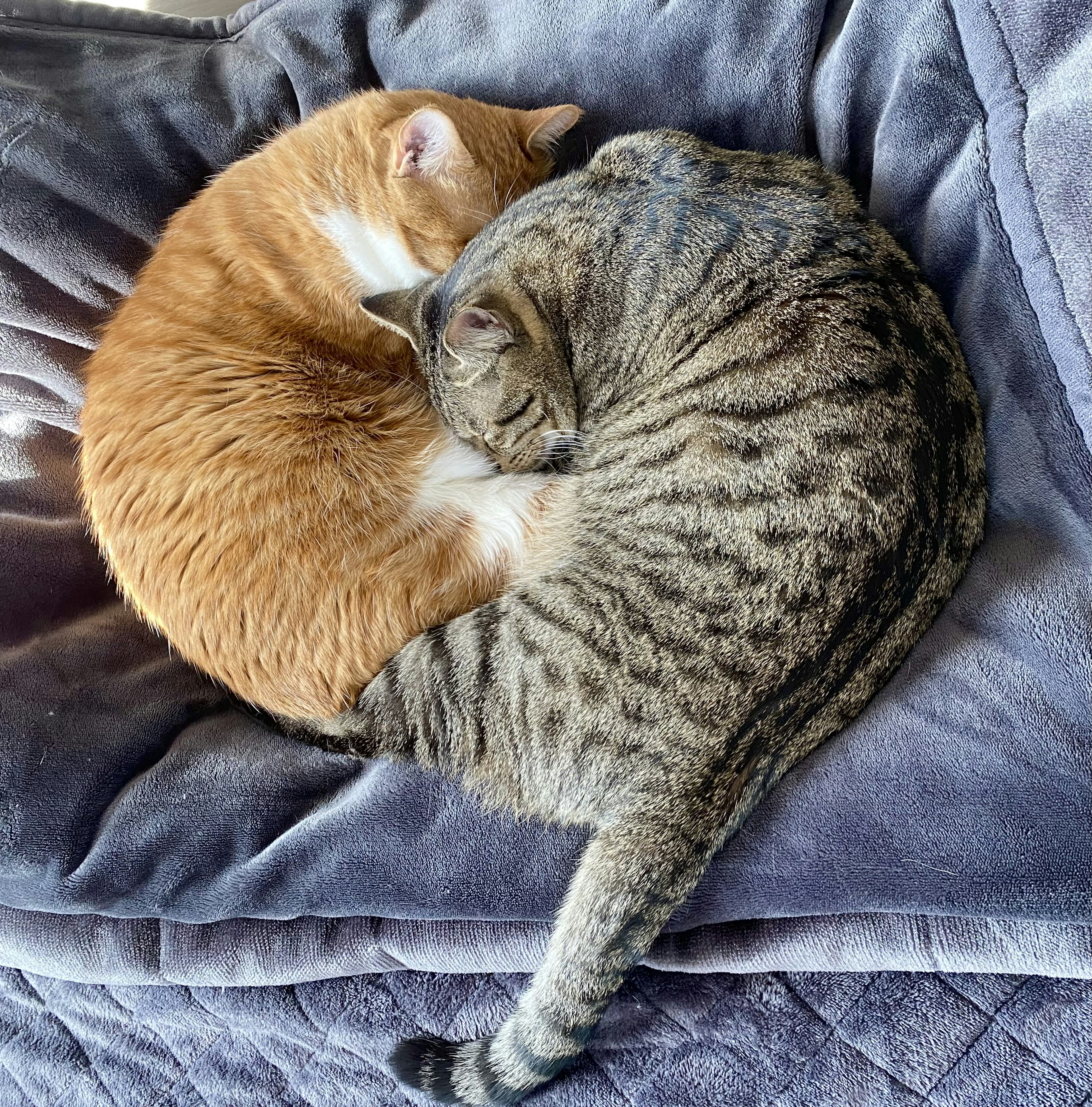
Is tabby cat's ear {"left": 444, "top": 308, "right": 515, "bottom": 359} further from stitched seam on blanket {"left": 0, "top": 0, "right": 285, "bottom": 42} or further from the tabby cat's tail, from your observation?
stitched seam on blanket {"left": 0, "top": 0, "right": 285, "bottom": 42}

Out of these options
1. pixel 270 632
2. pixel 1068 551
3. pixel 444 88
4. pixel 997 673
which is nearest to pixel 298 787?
pixel 270 632

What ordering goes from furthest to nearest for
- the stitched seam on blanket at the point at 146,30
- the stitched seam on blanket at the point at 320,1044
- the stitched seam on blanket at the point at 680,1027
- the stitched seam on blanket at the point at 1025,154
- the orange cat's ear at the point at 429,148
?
the stitched seam on blanket at the point at 146,30 → the orange cat's ear at the point at 429,148 → the stitched seam on blanket at the point at 320,1044 → the stitched seam on blanket at the point at 680,1027 → the stitched seam on blanket at the point at 1025,154

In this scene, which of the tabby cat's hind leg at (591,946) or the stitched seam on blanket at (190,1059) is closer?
the tabby cat's hind leg at (591,946)

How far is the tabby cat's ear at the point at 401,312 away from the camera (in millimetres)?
1378

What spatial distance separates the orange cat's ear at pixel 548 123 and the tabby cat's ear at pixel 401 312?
35 cm

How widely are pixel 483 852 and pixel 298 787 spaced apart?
330mm

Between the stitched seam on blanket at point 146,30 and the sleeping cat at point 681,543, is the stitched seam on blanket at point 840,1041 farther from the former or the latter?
the stitched seam on blanket at point 146,30

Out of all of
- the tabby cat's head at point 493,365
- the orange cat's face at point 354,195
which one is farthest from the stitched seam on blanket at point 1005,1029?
the orange cat's face at point 354,195

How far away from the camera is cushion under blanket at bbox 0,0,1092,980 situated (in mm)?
1020

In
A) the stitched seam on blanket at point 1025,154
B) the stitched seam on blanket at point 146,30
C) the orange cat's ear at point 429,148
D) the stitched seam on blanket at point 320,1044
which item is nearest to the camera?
the stitched seam on blanket at point 1025,154

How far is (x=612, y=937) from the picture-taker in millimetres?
1004

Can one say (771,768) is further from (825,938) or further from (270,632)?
(270,632)

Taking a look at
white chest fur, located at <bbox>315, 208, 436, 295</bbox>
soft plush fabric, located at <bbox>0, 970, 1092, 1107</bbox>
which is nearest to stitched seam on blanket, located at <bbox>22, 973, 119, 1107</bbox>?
soft plush fabric, located at <bbox>0, 970, 1092, 1107</bbox>

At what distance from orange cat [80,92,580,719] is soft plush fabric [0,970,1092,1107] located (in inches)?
18.9
